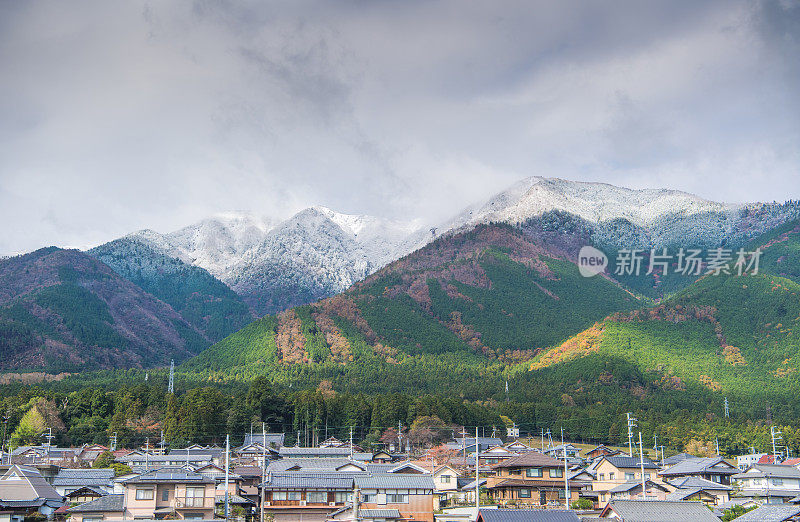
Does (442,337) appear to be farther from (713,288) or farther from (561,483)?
(561,483)

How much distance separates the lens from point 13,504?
6012 cm

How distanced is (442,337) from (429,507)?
13910 cm

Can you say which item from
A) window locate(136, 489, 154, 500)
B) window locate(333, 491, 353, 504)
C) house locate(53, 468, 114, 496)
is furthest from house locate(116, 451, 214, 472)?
window locate(136, 489, 154, 500)

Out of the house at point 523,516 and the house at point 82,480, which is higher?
the house at point 82,480

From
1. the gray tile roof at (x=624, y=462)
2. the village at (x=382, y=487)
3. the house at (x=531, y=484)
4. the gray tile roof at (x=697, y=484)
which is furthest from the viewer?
the gray tile roof at (x=624, y=462)

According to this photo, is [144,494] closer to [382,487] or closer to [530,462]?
[382,487]

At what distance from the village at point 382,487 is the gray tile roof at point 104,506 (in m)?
0.07

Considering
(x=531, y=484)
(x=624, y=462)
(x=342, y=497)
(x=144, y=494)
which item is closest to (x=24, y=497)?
(x=144, y=494)

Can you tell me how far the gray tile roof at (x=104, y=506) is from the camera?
2192 inches

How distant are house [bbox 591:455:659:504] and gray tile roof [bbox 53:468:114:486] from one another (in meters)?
43.6

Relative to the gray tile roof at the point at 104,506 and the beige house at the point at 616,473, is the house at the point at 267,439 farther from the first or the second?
the gray tile roof at the point at 104,506

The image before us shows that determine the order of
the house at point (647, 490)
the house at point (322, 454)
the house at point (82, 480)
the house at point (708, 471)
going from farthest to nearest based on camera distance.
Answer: the house at point (322, 454) → the house at point (708, 471) → the house at point (647, 490) → the house at point (82, 480)

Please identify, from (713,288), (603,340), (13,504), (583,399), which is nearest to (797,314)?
(713,288)

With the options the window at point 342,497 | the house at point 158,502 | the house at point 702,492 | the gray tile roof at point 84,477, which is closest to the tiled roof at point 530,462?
the house at point 702,492
